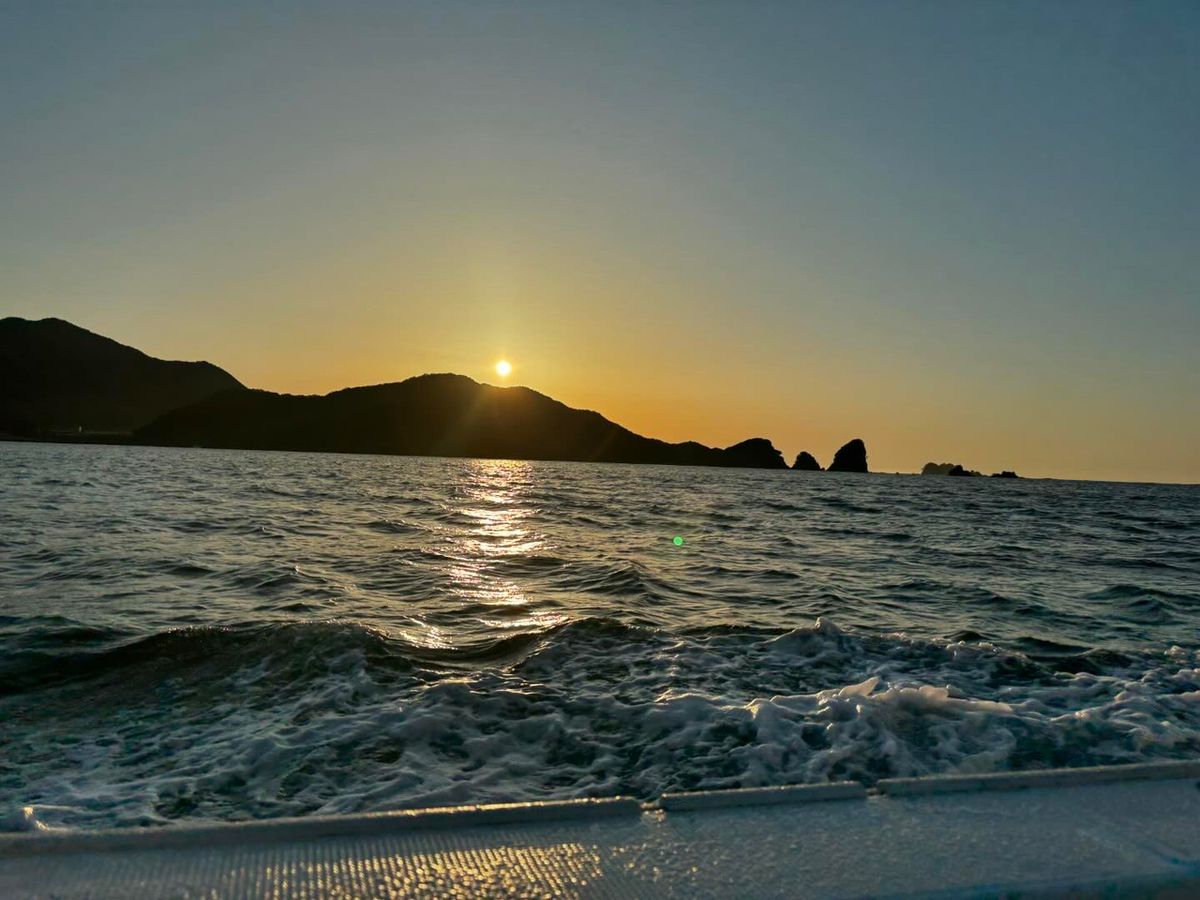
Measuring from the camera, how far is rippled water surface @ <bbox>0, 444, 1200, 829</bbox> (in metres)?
4.76

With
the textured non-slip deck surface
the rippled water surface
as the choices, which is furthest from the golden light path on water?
the textured non-slip deck surface

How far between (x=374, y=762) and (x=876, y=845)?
3.21 metres

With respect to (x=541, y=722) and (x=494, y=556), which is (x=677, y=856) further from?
(x=494, y=556)

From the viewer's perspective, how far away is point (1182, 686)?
7.31 m

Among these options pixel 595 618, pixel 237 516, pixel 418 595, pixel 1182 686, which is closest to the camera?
pixel 1182 686

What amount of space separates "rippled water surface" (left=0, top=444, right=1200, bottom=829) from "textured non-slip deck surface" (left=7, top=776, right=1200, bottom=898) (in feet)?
5.50

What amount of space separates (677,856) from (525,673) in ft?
14.8

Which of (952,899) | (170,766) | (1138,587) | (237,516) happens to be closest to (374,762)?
(170,766)

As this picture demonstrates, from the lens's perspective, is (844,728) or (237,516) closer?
(844,728)

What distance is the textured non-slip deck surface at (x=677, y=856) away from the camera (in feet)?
7.85

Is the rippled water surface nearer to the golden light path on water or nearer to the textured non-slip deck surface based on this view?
the golden light path on water

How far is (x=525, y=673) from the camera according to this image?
701cm

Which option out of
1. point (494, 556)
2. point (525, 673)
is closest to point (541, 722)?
point (525, 673)

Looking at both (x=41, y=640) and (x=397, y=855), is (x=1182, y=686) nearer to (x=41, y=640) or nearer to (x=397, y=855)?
(x=397, y=855)
